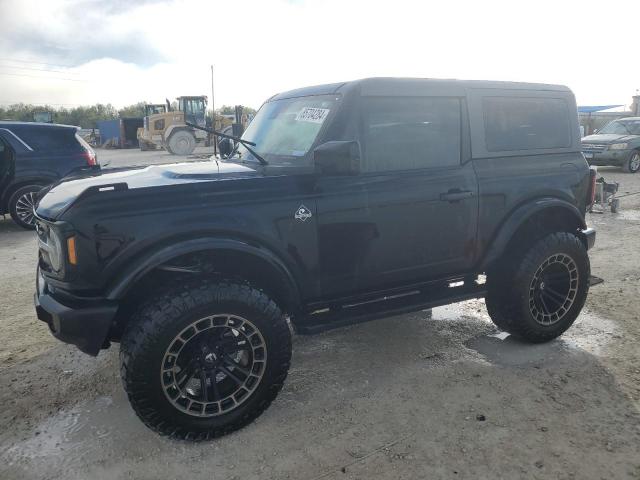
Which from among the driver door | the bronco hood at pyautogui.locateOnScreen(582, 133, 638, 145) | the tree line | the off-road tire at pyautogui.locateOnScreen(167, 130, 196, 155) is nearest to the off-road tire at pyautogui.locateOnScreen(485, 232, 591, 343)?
the driver door

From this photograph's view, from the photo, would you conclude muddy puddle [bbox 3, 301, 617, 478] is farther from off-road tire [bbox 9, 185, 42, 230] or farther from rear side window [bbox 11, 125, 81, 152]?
rear side window [bbox 11, 125, 81, 152]

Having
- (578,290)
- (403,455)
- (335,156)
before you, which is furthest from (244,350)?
(578,290)

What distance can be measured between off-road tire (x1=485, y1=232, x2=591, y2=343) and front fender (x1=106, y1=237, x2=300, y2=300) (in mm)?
2053

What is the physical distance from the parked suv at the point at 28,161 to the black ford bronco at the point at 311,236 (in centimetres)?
597

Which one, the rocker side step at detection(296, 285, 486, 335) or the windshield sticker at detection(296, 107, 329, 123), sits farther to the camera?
the windshield sticker at detection(296, 107, 329, 123)

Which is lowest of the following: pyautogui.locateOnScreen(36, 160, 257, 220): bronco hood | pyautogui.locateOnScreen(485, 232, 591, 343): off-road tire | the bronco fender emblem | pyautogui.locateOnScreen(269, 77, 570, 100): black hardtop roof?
pyautogui.locateOnScreen(485, 232, 591, 343): off-road tire

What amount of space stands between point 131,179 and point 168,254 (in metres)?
0.78

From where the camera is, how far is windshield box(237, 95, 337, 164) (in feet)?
11.2

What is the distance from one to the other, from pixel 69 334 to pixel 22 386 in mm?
1296

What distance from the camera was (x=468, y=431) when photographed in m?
2.95

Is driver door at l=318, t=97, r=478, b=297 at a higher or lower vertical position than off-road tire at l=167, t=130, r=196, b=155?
lower

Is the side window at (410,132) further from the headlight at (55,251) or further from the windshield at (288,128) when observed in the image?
the headlight at (55,251)

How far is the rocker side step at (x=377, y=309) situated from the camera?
328 centimetres

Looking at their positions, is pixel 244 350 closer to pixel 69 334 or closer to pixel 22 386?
pixel 69 334
